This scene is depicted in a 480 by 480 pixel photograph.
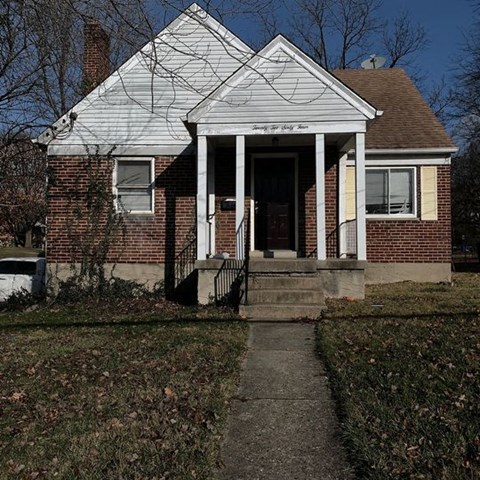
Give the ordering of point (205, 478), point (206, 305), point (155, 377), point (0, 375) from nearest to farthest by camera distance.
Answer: point (205, 478) < point (155, 377) < point (0, 375) < point (206, 305)

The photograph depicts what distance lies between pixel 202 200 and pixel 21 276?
6.10 metres

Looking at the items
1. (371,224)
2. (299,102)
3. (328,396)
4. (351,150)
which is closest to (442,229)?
(371,224)

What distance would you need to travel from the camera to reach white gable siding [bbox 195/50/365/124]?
11.5 metres

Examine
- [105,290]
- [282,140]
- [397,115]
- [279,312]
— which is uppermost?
[397,115]

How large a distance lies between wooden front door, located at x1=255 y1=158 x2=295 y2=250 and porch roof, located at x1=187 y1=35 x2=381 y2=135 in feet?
7.50

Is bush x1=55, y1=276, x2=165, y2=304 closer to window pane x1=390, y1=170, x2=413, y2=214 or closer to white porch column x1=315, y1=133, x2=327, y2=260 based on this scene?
white porch column x1=315, y1=133, x2=327, y2=260

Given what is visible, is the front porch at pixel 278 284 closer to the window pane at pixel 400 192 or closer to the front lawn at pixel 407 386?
the front lawn at pixel 407 386

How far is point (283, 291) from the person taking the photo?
1006cm

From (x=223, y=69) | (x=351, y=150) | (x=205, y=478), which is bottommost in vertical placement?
(x=205, y=478)

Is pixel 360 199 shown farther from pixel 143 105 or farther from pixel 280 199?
pixel 143 105

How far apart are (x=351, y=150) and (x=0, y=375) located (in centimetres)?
A: 1021

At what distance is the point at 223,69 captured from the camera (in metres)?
13.5

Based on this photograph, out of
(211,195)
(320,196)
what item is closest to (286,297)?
(320,196)

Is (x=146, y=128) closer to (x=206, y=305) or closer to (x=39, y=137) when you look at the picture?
(x=39, y=137)
